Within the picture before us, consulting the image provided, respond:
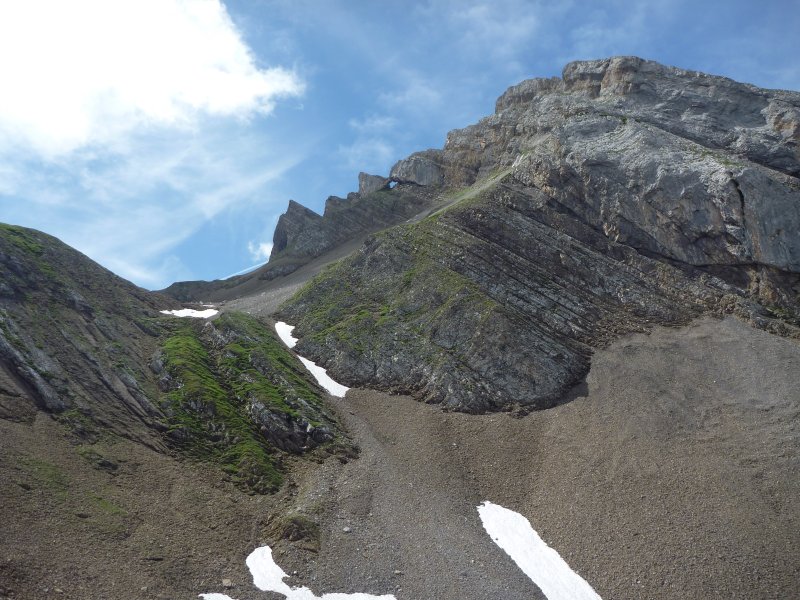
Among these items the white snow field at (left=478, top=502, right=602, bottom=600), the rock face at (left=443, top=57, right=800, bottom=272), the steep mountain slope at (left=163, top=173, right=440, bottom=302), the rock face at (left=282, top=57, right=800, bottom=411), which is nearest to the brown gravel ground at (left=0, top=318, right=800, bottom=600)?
the white snow field at (left=478, top=502, right=602, bottom=600)

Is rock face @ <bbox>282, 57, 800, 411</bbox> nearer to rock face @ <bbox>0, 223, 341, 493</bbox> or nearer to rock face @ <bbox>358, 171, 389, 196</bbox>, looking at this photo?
rock face @ <bbox>0, 223, 341, 493</bbox>

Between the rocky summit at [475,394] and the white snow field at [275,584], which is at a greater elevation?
the rocky summit at [475,394]

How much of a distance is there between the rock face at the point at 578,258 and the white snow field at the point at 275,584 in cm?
2197

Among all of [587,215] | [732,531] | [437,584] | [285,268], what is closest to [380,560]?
[437,584]

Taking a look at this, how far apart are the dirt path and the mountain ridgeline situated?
4625 millimetres

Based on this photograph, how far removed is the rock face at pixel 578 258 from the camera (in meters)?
51.8

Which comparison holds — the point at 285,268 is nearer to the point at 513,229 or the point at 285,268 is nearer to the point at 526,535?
the point at 513,229

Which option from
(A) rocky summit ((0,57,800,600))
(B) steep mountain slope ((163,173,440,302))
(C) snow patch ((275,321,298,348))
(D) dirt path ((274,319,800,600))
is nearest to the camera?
(A) rocky summit ((0,57,800,600))

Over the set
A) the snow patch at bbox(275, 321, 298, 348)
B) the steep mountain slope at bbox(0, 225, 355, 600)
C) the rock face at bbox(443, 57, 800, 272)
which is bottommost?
the steep mountain slope at bbox(0, 225, 355, 600)

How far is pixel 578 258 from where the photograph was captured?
64062mm

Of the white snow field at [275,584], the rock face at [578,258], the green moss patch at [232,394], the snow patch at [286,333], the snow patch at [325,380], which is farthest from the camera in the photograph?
the snow patch at [286,333]

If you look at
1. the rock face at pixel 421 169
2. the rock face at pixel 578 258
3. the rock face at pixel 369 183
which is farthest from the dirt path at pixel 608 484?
the rock face at pixel 369 183

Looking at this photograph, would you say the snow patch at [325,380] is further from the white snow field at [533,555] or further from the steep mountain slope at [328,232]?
the steep mountain slope at [328,232]

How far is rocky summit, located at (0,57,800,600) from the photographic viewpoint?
28.2 metres
